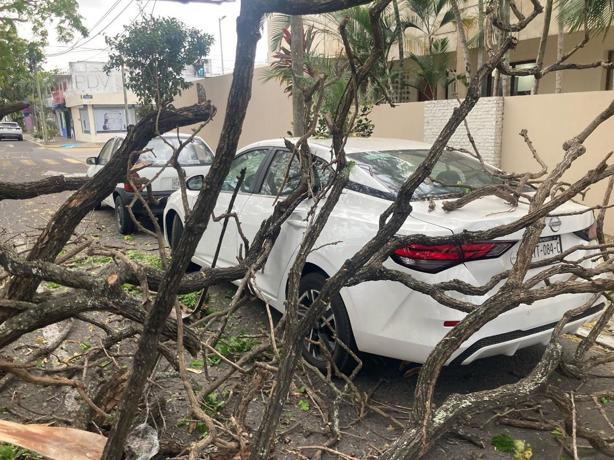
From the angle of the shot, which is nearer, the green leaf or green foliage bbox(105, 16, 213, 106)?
the green leaf

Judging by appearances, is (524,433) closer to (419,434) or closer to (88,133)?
(419,434)

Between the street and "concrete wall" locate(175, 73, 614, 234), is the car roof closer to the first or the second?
the street

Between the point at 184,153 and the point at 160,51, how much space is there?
8.75 meters

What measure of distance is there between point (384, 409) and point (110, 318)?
2582mm

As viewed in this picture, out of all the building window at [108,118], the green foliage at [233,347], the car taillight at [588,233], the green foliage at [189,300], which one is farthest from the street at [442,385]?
the building window at [108,118]

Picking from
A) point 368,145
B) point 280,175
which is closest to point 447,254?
point 368,145

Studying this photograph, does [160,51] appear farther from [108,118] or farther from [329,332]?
[108,118]

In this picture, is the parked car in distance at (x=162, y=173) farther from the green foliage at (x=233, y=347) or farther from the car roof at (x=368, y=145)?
Answer: the green foliage at (x=233, y=347)

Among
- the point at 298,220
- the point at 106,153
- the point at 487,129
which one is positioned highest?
the point at 487,129

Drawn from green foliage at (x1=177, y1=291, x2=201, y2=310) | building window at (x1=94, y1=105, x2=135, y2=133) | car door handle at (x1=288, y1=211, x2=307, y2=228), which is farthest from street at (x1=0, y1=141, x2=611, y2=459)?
building window at (x1=94, y1=105, x2=135, y2=133)

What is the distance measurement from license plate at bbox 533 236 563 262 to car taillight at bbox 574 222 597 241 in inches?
8.4

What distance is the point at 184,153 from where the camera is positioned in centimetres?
844

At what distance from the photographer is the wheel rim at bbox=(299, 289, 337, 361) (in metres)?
3.63

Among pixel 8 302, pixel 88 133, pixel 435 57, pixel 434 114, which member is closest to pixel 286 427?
pixel 8 302
